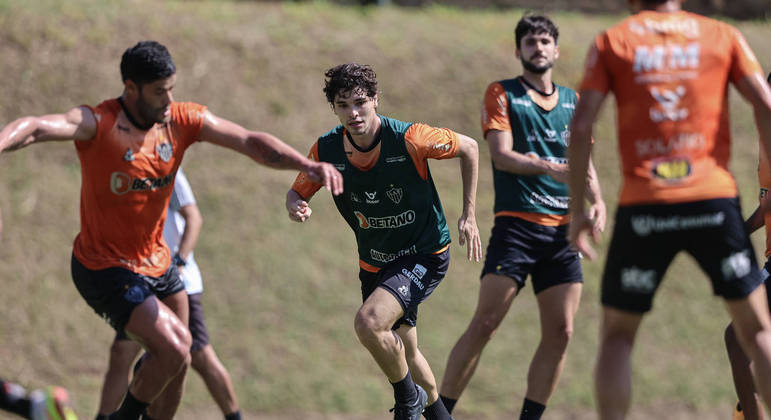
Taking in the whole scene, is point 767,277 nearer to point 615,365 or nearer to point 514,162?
point 514,162

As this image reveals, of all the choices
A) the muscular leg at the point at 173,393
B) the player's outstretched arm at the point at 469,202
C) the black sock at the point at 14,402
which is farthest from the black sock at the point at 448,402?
the black sock at the point at 14,402

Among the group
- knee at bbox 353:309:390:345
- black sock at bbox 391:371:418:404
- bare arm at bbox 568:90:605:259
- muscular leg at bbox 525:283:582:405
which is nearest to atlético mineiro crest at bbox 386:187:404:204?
knee at bbox 353:309:390:345

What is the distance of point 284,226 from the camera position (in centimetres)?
1245

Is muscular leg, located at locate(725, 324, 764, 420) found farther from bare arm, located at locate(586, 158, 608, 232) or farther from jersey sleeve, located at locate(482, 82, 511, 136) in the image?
jersey sleeve, located at locate(482, 82, 511, 136)

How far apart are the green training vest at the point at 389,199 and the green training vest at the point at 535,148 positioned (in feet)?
2.19

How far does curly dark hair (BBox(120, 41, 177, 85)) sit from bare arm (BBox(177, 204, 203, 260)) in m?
2.20

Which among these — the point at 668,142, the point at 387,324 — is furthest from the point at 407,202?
the point at 668,142

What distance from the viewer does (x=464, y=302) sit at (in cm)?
1178

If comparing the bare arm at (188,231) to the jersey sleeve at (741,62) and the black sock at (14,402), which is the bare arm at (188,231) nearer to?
the black sock at (14,402)

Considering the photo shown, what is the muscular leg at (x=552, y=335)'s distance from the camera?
6566mm

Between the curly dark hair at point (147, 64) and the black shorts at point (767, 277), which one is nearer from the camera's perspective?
the curly dark hair at point (147, 64)

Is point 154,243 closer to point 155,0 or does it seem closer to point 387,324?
point 387,324

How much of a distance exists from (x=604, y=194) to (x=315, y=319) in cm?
510

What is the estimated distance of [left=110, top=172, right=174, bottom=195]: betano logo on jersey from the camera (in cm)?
586
